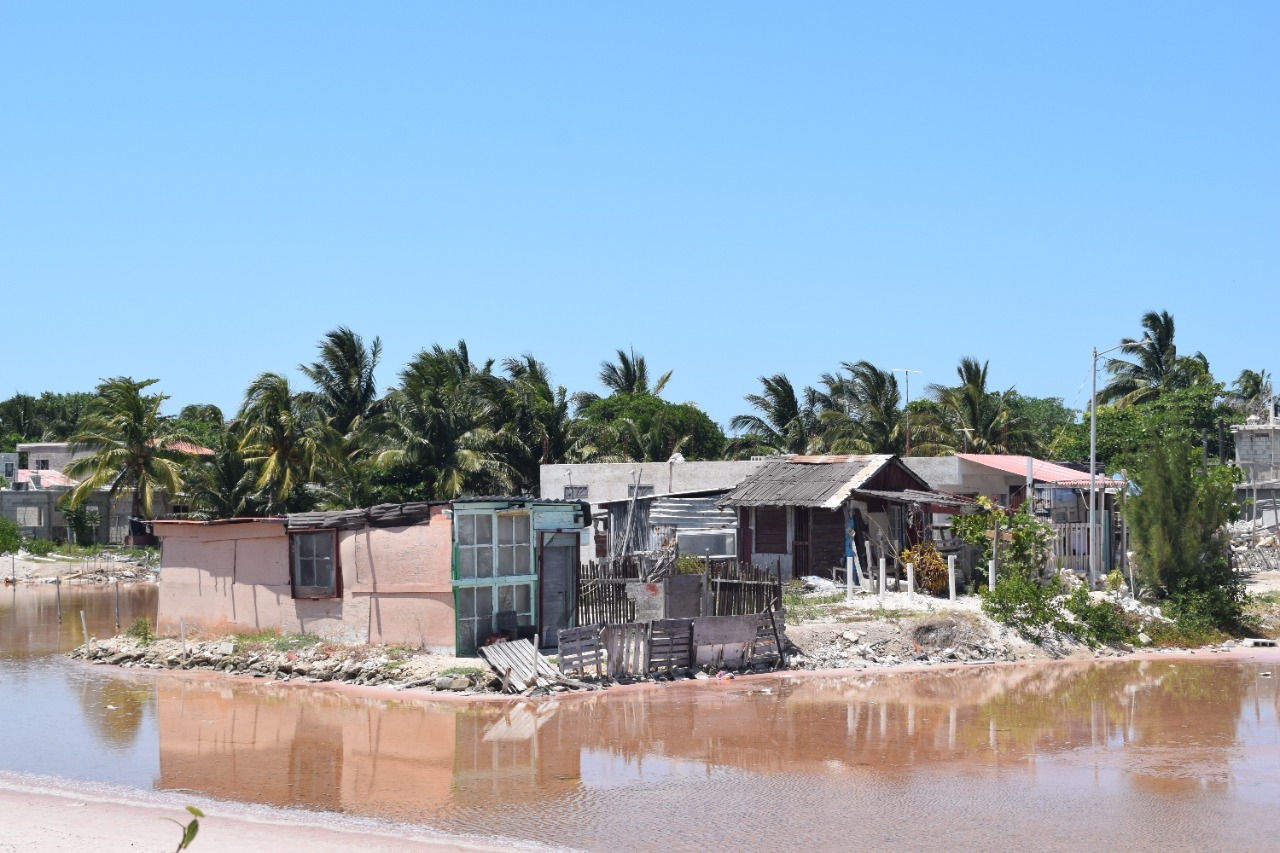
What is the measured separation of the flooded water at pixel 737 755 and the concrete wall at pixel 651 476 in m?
15.1

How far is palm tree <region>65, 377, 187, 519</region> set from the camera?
51938mm

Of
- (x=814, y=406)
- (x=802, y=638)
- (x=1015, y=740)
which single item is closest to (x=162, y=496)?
(x=814, y=406)

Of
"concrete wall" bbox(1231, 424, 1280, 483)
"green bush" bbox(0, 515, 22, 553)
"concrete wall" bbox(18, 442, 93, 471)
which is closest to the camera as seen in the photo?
"concrete wall" bbox(1231, 424, 1280, 483)

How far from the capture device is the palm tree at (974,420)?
5300 centimetres

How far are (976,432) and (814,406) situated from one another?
281 inches

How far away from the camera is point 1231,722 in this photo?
2058 centimetres

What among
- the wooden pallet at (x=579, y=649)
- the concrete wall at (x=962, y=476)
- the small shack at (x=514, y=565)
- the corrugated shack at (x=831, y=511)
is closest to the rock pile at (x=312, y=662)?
the small shack at (x=514, y=565)

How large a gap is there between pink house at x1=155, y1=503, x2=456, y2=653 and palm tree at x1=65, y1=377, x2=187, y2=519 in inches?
1016

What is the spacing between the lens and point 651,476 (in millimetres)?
40312

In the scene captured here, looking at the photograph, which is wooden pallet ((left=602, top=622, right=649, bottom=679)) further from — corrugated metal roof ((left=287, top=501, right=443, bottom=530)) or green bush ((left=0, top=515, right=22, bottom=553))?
Answer: green bush ((left=0, top=515, right=22, bottom=553))

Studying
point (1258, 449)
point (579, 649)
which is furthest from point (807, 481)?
point (1258, 449)

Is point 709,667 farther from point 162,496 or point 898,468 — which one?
point 162,496

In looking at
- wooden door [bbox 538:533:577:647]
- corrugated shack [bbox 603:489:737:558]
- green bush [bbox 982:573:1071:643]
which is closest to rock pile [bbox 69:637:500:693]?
wooden door [bbox 538:533:577:647]

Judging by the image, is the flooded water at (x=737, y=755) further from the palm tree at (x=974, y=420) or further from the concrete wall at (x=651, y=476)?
the palm tree at (x=974, y=420)
